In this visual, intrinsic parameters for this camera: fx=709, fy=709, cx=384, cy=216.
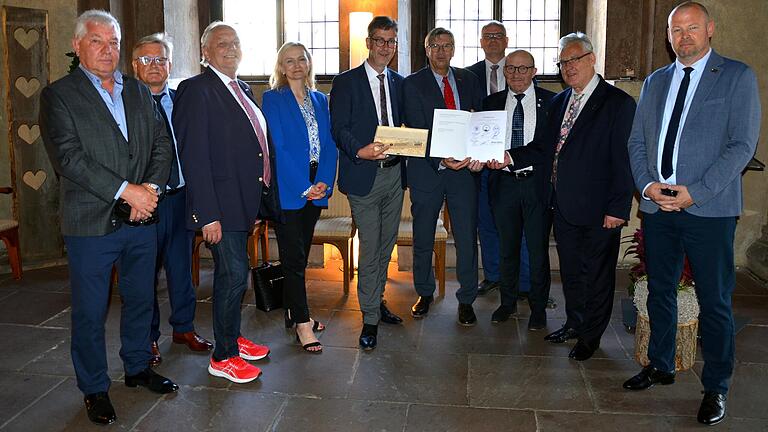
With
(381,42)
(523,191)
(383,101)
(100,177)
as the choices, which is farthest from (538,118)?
(100,177)

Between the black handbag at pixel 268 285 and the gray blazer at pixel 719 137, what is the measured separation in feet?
9.05

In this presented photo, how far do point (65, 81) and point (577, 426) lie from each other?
2.82 m

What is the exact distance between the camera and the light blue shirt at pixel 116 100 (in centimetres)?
321

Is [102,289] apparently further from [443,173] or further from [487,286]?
[487,286]

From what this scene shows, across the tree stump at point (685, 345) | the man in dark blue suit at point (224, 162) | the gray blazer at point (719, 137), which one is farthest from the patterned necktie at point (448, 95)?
the tree stump at point (685, 345)

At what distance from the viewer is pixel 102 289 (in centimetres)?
333

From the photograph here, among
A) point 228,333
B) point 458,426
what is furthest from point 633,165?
point 228,333

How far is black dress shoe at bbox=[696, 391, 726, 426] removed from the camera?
131 inches

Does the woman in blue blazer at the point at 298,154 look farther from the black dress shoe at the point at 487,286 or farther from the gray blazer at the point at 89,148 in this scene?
the black dress shoe at the point at 487,286

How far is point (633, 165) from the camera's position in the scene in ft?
11.8

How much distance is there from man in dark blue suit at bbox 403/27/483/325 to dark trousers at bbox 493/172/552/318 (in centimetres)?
19

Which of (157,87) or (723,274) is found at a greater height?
(157,87)

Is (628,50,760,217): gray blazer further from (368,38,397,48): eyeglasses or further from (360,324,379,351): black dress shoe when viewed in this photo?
(360,324,379,351): black dress shoe

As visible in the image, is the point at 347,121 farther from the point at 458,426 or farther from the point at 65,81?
the point at 458,426
